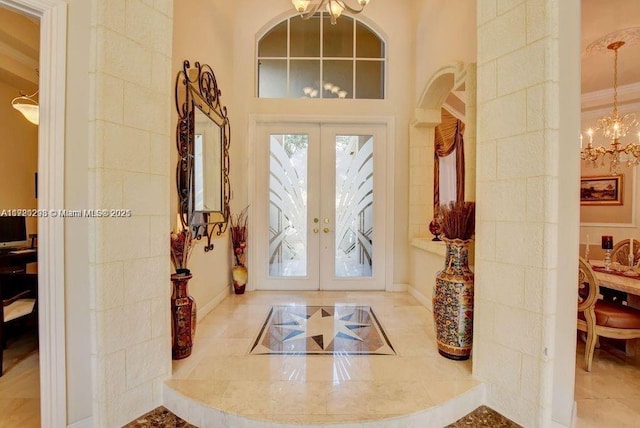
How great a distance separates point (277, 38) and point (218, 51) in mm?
1057

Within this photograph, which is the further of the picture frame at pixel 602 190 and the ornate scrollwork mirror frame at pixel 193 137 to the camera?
the picture frame at pixel 602 190

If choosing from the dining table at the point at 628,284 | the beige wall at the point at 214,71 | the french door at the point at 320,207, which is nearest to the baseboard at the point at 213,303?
the beige wall at the point at 214,71

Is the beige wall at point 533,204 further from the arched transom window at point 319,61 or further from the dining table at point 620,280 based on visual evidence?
the arched transom window at point 319,61

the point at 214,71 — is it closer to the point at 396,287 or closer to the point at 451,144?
the point at 396,287

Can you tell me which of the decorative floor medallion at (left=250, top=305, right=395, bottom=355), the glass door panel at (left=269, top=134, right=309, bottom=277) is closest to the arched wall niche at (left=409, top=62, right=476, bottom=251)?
the decorative floor medallion at (left=250, top=305, right=395, bottom=355)

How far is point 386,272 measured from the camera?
4.03 m

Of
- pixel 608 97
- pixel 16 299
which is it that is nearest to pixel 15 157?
pixel 16 299

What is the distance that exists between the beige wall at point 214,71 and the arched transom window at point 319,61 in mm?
527

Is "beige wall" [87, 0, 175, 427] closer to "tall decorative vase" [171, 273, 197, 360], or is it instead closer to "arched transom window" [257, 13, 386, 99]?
"tall decorative vase" [171, 273, 197, 360]

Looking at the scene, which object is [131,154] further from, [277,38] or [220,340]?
[277,38]

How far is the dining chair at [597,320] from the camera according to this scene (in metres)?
2.29

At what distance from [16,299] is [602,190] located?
25.2 feet

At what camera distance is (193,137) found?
264 cm

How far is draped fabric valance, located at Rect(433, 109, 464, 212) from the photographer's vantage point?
5145 mm
